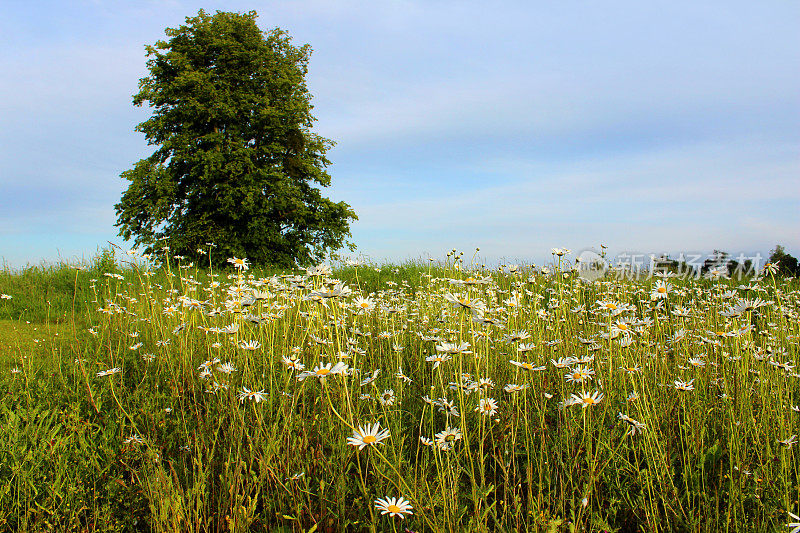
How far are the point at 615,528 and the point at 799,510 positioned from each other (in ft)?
3.08

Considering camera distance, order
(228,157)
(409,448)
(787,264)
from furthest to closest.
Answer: (228,157), (787,264), (409,448)

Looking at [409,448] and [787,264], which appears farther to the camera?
[787,264]

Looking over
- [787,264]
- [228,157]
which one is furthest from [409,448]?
[228,157]

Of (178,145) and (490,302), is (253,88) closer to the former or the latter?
(178,145)

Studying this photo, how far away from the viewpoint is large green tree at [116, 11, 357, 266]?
18.6 metres

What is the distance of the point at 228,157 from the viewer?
19.0 meters

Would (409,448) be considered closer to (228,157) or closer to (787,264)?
(787,264)

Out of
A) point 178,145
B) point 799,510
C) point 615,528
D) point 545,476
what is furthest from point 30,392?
point 178,145

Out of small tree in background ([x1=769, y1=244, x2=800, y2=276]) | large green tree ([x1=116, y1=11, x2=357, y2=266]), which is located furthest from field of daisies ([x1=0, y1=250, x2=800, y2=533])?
large green tree ([x1=116, y1=11, x2=357, y2=266])

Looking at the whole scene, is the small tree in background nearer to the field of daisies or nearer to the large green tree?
the field of daisies

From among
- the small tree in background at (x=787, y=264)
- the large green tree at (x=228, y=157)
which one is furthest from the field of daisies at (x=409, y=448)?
the large green tree at (x=228, y=157)

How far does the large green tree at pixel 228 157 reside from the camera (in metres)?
18.6

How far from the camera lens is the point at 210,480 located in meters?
2.43

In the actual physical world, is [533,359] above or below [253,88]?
below
